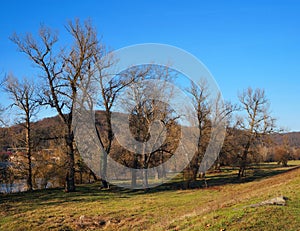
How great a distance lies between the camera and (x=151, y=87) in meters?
23.2

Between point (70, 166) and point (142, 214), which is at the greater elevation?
point (70, 166)

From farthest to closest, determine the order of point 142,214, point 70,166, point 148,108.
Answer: point 148,108
point 70,166
point 142,214

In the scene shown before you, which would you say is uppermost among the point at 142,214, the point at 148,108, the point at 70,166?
the point at 148,108

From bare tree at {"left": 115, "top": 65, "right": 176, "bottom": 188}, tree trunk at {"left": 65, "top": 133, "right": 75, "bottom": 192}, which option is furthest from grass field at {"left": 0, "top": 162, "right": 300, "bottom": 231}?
bare tree at {"left": 115, "top": 65, "right": 176, "bottom": 188}

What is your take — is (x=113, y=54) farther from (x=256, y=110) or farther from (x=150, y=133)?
(x=256, y=110)

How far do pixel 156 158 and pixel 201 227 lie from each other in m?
20.6

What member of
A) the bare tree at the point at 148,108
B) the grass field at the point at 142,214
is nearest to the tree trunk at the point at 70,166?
the grass field at the point at 142,214

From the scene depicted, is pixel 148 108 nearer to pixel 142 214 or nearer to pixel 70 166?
pixel 70 166

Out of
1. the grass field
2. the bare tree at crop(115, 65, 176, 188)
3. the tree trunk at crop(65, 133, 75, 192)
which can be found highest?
the bare tree at crop(115, 65, 176, 188)

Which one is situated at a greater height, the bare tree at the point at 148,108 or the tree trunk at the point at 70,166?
the bare tree at the point at 148,108

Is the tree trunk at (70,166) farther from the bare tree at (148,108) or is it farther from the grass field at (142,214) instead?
the bare tree at (148,108)

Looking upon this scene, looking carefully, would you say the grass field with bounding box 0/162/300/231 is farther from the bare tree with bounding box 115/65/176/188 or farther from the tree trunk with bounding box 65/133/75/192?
the bare tree with bounding box 115/65/176/188

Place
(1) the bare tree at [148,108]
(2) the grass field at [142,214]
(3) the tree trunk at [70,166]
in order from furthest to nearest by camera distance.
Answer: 1. (1) the bare tree at [148,108]
2. (3) the tree trunk at [70,166]
3. (2) the grass field at [142,214]

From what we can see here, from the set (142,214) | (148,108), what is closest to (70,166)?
(148,108)
